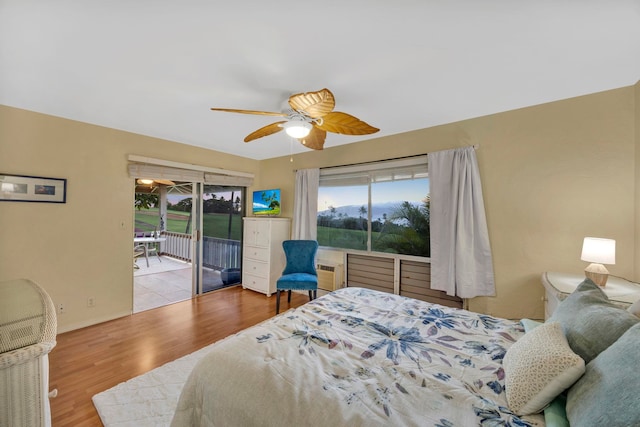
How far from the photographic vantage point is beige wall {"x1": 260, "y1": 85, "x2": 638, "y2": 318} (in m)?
2.03

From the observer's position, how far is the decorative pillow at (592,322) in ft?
3.01

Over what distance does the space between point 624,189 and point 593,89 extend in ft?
2.95

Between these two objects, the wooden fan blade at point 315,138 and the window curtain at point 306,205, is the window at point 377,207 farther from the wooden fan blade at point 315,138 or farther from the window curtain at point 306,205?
the wooden fan blade at point 315,138

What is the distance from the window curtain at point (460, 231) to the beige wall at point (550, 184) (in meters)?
0.11

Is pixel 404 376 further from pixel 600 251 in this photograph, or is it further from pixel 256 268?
pixel 256 268

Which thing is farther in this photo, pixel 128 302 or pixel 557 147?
pixel 128 302

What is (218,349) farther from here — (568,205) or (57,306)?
(568,205)

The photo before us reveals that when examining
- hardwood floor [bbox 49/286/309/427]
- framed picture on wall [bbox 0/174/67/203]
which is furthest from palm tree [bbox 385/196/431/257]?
framed picture on wall [bbox 0/174/67/203]

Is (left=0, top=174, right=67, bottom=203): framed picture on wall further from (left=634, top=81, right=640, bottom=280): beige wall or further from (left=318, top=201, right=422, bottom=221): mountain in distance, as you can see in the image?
(left=634, top=81, right=640, bottom=280): beige wall

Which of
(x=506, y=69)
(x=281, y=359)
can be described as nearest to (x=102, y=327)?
(x=281, y=359)

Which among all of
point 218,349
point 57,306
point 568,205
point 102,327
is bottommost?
point 102,327

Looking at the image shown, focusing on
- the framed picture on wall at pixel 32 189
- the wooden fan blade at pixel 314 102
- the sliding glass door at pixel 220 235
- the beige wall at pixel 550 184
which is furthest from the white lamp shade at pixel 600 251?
the framed picture on wall at pixel 32 189

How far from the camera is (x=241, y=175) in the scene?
174 inches

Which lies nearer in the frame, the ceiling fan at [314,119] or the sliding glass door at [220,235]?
the ceiling fan at [314,119]
